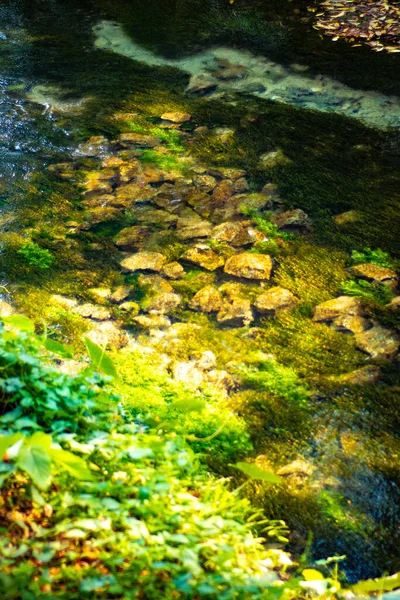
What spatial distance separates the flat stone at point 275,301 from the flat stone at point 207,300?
0.20m

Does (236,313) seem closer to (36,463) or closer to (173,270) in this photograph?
(173,270)

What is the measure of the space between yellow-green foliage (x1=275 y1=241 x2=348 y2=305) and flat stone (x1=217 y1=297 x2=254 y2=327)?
0.29 metres

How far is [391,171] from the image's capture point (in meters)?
4.13

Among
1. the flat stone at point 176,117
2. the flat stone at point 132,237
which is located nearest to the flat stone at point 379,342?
the flat stone at point 132,237

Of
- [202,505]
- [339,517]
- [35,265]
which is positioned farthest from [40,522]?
[35,265]

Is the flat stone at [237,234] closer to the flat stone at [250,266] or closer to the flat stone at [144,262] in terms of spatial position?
the flat stone at [250,266]

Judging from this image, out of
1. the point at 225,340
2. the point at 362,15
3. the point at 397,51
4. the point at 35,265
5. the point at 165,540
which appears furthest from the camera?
the point at 362,15

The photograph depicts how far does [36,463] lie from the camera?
1.39 m

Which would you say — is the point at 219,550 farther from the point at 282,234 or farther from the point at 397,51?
the point at 397,51

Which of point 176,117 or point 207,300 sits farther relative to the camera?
point 176,117

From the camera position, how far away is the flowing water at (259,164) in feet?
7.54

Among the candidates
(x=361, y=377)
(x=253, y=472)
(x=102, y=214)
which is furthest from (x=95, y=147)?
(x=253, y=472)

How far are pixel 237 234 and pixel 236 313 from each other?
2.42ft

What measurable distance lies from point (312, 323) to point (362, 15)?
5017 mm
